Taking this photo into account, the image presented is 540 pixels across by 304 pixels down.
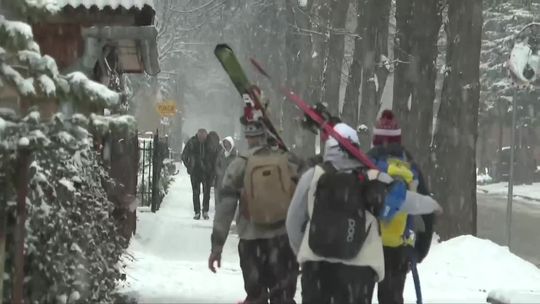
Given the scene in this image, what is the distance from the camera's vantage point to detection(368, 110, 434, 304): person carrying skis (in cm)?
688

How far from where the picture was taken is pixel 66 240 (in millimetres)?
6387

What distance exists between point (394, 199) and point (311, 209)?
59 cm

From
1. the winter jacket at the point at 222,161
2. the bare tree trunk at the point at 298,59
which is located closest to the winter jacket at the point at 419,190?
the winter jacket at the point at 222,161

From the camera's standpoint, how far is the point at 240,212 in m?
7.48

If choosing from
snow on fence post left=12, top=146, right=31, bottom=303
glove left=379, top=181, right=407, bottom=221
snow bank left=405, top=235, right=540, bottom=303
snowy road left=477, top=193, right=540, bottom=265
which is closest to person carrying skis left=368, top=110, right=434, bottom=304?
glove left=379, top=181, right=407, bottom=221

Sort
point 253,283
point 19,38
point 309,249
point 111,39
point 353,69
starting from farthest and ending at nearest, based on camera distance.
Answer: point 353,69 < point 111,39 < point 253,283 < point 309,249 < point 19,38

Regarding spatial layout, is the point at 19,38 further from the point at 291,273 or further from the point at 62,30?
the point at 62,30

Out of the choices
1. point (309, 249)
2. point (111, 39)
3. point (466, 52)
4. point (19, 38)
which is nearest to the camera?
point (19, 38)

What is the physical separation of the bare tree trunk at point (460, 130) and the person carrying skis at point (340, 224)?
8.97m

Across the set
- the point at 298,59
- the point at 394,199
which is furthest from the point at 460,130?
the point at 298,59

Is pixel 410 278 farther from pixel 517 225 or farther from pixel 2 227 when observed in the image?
pixel 517 225

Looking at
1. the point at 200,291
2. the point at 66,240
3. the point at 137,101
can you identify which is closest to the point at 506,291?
the point at 200,291

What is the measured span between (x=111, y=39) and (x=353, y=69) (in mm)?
16756

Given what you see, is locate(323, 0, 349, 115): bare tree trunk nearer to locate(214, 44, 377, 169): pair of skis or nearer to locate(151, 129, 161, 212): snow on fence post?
locate(151, 129, 161, 212): snow on fence post
